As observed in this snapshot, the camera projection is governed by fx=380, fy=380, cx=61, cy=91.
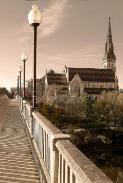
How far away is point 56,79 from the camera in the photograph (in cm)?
14662

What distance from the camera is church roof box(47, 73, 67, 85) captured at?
143 metres

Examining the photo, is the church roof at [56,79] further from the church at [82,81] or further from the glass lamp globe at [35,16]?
the glass lamp globe at [35,16]

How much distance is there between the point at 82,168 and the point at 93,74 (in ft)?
515

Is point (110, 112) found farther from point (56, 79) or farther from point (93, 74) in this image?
point (93, 74)

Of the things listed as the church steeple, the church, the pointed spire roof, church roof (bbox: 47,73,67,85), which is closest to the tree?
the church

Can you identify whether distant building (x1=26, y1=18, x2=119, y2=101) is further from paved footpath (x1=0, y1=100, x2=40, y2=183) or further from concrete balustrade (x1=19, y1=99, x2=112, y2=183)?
concrete balustrade (x1=19, y1=99, x2=112, y2=183)

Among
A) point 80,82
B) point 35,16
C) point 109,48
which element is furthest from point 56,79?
point 35,16

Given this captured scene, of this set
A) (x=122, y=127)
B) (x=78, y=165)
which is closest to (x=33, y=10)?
(x=78, y=165)

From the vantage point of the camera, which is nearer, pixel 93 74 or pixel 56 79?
pixel 56 79

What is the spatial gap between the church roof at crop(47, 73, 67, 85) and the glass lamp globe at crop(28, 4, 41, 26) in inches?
5125

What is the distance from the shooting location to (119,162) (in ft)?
155

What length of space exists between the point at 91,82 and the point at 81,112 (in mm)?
70929

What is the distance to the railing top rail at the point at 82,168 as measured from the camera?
9.82ft

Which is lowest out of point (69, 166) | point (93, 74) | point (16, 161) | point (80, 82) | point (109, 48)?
point (16, 161)
